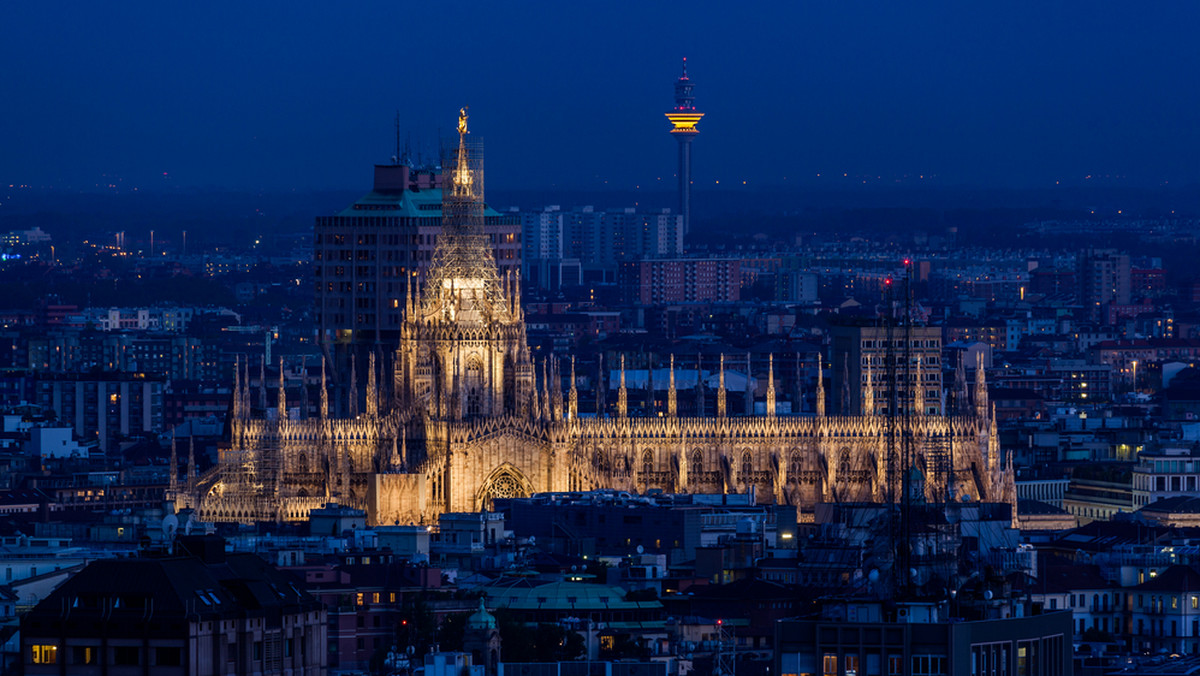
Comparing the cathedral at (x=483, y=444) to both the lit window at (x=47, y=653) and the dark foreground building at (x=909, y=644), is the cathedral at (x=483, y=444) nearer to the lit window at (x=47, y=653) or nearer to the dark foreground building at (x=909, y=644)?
the lit window at (x=47, y=653)

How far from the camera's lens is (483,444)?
6294 inches

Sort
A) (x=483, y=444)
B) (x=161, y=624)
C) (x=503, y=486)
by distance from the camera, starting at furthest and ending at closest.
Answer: (x=503, y=486), (x=483, y=444), (x=161, y=624)

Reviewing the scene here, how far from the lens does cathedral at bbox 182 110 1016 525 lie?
15938 cm

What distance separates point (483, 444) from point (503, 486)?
2356mm

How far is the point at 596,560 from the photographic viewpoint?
477ft

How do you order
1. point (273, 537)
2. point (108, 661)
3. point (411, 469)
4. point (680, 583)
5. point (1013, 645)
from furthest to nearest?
point (411, 469) < point (273, 537) < point (680, 583) < point (108, 661) < point (1013, 645)

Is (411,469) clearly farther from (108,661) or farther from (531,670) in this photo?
A: (108,661)

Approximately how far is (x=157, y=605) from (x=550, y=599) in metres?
36.6

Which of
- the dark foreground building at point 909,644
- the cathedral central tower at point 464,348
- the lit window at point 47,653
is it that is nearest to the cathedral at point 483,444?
the cathedral central tower at point 464,348

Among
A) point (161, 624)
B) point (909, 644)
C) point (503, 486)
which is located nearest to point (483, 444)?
point (503, 486)

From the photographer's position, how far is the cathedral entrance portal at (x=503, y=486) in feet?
528

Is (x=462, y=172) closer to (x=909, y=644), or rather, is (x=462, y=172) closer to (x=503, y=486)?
(x=503, y=486)

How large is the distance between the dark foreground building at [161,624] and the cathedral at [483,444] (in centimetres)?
5929

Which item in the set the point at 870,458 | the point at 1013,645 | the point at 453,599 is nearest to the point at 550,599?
the point at 453,599
